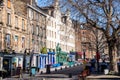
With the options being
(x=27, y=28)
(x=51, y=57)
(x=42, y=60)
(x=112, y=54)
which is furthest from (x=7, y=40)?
(x=51, y=57)

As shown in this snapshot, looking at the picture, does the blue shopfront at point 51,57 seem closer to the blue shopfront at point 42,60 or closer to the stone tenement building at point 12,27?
the blue shopfront at point 42,60

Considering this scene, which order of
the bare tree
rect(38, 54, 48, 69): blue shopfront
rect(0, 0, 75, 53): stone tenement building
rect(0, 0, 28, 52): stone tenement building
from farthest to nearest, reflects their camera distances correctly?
rect(38, 54, 48, 69): blue shopfront, rect(0, 0, 28, 52): stone tenement building, rect(0, 0, 75, 53): stone tenement building, the bare tree

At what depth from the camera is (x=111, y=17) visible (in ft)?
95.8

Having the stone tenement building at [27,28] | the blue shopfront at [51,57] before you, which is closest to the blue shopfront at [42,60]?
the stone tenement building at [27,28]

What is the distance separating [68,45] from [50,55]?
23764 mm

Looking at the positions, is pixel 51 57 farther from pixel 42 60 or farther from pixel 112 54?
pixel 112 54

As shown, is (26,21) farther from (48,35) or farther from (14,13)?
(48,35)

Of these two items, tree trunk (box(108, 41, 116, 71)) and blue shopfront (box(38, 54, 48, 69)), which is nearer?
tree trunk (box(108, 41, 116, 71))

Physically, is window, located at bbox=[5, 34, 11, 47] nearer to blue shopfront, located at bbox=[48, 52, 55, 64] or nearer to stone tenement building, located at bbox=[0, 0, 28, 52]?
stone tenement building, located at bbox=[0, 0, 28, 52]

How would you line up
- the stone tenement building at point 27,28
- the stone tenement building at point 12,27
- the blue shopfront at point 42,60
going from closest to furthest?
the stone tenement building at point 27,28 < the stone tenement building at point 12,27 < the blue shopfront at point 42,60

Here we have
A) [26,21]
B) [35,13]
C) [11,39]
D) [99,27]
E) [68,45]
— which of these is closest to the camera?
[99,27]

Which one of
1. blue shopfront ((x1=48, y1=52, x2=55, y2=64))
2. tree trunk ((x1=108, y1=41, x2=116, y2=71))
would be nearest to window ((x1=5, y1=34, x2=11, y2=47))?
tree trunk ((x1=108, y1=41, x2=116, y2=71))

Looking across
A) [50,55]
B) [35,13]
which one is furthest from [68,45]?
[35,13]

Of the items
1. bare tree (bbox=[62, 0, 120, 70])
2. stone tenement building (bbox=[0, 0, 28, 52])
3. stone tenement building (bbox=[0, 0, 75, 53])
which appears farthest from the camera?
stone tenement building (bbox=[0, 0, 28, 52])
